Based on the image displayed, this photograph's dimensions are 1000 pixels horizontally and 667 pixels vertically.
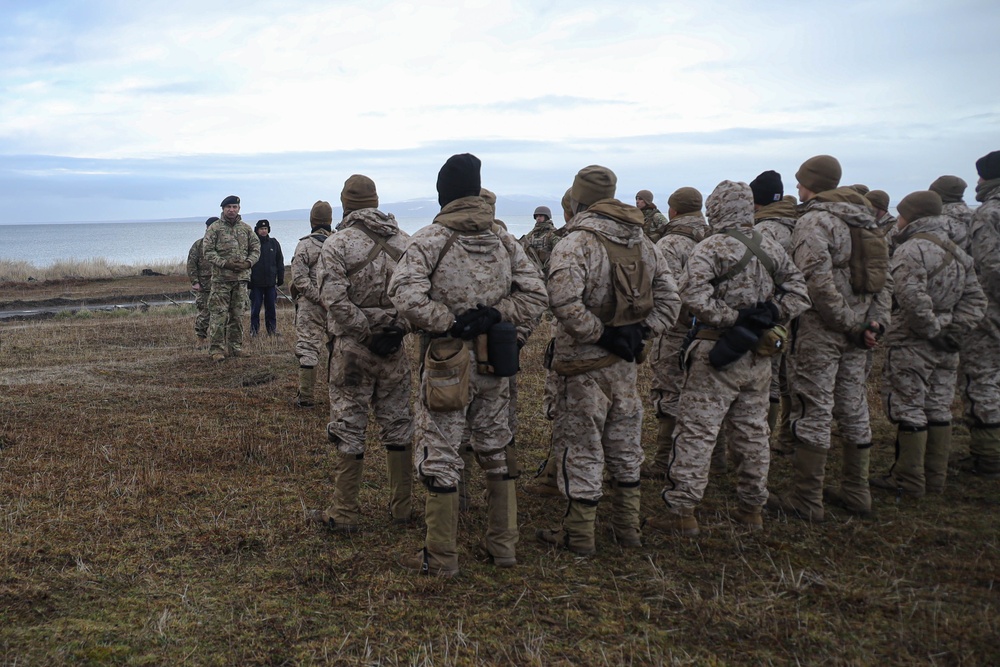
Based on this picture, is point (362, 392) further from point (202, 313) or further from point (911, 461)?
point (202, 313)

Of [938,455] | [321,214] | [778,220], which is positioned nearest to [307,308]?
[321,214]

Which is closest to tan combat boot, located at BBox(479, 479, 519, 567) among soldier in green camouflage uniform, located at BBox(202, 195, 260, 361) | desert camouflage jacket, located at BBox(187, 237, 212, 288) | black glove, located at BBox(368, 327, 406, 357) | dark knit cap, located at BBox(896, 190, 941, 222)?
black glove, located at BBox(368, 327, 406, 357)

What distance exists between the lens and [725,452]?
6.84 metres

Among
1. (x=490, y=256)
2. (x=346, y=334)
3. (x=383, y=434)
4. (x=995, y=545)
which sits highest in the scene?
(x=490, y=256)

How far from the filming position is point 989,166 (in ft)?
22.5

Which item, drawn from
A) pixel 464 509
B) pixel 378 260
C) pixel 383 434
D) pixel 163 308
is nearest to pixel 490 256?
pixel 378 260

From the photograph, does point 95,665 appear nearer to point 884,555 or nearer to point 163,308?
point 884,555

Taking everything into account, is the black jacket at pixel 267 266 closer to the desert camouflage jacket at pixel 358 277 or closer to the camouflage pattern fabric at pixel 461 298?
the desert camouflage jacket at pixel 358 277

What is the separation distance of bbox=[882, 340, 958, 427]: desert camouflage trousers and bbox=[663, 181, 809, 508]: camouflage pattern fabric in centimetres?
166

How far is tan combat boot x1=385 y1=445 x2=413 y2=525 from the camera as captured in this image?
5379 millimetres

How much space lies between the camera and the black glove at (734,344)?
4914 millimetres

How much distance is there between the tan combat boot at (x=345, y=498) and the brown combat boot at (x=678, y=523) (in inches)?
84.9

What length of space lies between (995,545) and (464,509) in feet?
12.2

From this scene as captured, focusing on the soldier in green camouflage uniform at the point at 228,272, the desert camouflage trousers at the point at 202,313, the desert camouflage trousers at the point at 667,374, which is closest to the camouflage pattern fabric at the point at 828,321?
the desert camouflage trousers at the point at 667,374
